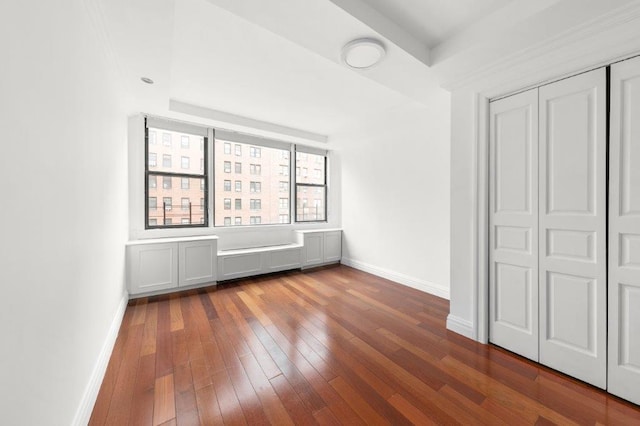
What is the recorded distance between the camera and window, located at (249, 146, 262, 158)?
477 centimetres

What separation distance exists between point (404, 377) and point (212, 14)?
3125mm

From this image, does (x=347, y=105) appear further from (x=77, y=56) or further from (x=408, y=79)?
(x=77, y=56)

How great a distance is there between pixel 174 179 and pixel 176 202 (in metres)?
0.38

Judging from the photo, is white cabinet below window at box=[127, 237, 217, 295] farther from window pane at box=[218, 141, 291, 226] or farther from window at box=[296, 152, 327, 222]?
window at box=[296, 152, 327, 222]

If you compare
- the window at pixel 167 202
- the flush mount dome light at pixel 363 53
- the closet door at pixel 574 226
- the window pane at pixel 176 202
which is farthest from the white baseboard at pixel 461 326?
the window at pixel 167 202

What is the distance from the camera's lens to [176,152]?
403 centimetres

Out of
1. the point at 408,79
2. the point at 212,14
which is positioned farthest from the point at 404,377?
the point at 212,14

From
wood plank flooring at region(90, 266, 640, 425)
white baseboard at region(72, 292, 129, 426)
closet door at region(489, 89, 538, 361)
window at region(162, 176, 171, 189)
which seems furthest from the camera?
window at region(162, 176, 171, 189)

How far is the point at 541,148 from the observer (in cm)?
199

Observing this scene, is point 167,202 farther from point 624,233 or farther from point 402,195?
point 624,233

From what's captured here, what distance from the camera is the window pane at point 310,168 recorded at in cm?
543

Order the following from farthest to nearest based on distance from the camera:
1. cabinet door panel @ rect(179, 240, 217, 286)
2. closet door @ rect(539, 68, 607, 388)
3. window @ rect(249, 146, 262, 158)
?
window @ rect(249, 146, 262, 158) → cabinet door panel @ rect(179, 240, 217, 286) → closet door @ rect(539, 68, 607, 388)

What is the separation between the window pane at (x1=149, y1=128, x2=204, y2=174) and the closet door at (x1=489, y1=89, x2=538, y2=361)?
4.20 m

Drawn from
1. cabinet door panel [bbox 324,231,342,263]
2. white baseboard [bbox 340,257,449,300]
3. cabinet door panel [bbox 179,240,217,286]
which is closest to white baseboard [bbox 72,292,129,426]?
cabinet door panel [bbox 179,240,217,286]
